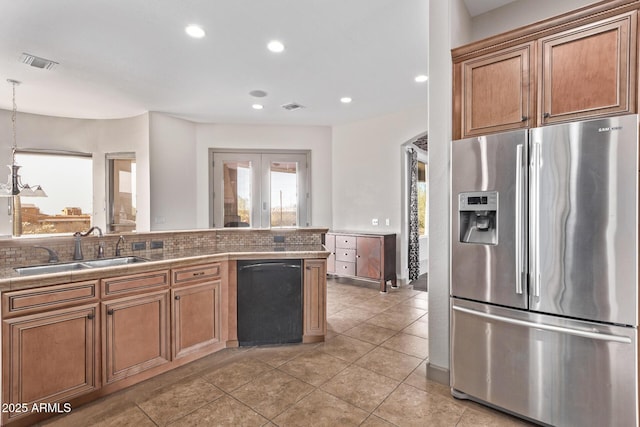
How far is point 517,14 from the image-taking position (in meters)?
2.61

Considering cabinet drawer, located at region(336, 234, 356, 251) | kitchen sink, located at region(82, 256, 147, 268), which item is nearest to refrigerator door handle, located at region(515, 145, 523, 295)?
kitchen sink, located at region(82, 256, 147, 268)

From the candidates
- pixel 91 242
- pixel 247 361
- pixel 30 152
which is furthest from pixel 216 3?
pixel 30 152

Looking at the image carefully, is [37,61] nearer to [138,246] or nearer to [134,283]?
[138,246]

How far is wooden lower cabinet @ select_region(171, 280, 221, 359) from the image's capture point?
2.60m

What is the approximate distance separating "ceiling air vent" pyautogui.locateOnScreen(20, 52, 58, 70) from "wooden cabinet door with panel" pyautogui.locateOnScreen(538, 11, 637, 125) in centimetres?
453

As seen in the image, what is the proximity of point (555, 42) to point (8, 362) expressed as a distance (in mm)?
3772

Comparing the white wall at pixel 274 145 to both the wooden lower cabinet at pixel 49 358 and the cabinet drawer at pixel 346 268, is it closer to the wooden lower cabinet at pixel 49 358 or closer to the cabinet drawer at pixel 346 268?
the cabinet drawer at pixel 346 268

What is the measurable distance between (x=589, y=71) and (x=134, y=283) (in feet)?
10.7

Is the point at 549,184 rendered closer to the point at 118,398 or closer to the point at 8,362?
the point at 118,398

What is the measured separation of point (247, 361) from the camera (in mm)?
2756

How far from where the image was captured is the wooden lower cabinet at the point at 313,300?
3.05 metres

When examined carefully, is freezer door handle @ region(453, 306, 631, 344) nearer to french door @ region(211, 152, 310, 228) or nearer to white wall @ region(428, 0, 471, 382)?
white wall @ region(428, 0, 471, 382)

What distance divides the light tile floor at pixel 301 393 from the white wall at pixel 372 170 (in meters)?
2.70

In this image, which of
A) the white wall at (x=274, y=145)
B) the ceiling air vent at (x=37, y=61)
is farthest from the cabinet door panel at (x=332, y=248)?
the ceiling air vent at (x=37, y=61)
